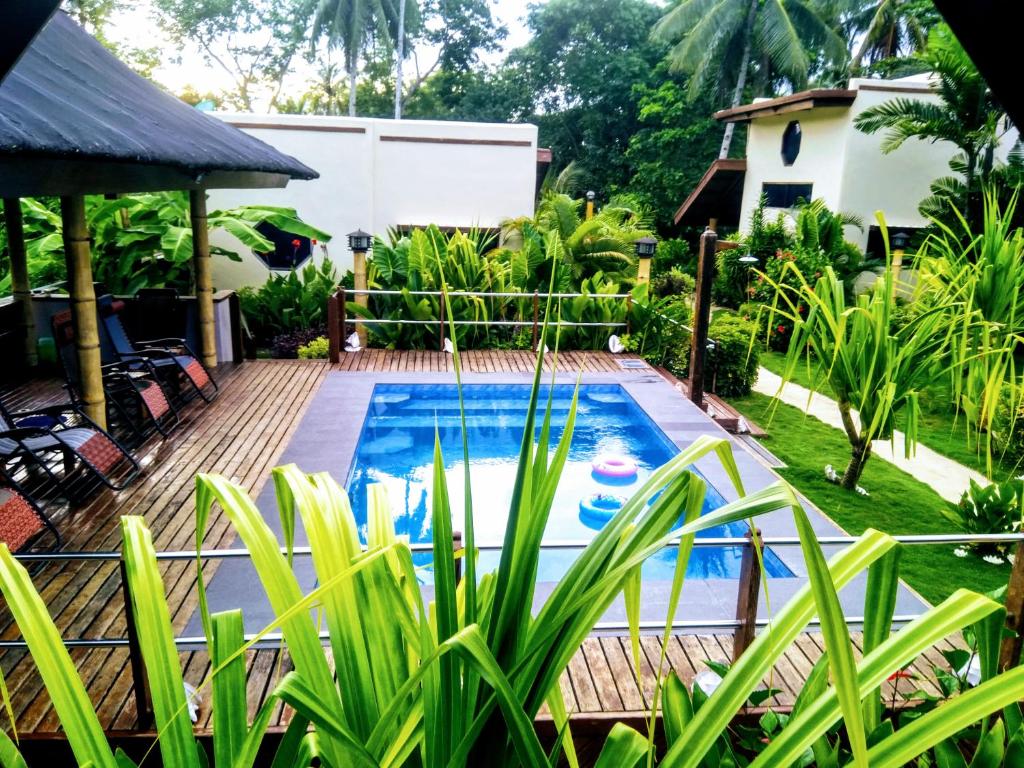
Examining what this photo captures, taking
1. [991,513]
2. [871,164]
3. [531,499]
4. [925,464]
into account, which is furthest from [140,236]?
[871,164]

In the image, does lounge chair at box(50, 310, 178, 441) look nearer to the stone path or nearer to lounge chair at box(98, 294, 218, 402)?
lounge chair at box(98, 294, 218, 402)

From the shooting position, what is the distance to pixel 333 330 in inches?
415

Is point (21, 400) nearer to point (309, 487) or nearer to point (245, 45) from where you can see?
point (309, 487)

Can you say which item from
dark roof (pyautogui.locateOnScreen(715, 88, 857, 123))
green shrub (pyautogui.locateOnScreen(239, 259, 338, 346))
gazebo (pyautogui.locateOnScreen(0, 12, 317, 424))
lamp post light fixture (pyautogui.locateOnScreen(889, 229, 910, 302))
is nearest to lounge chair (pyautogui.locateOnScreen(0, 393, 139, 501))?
gazebo (pyautogui.locateOnScreen(0, 12, 317, 424))

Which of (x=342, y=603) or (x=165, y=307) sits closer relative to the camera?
(x=342, y=603)

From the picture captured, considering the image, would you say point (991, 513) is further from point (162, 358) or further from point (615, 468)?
point (162, 358)

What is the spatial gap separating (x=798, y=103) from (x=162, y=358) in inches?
523

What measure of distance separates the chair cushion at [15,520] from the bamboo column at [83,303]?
2.01 metres

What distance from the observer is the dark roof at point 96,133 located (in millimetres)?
4188

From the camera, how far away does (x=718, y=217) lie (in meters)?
22.2

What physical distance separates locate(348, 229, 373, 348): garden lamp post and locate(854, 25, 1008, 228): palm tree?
A: 30.8 feet

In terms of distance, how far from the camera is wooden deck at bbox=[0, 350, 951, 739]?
11.4ft

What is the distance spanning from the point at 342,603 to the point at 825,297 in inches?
172

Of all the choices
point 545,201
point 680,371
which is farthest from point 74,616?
point 545,201
